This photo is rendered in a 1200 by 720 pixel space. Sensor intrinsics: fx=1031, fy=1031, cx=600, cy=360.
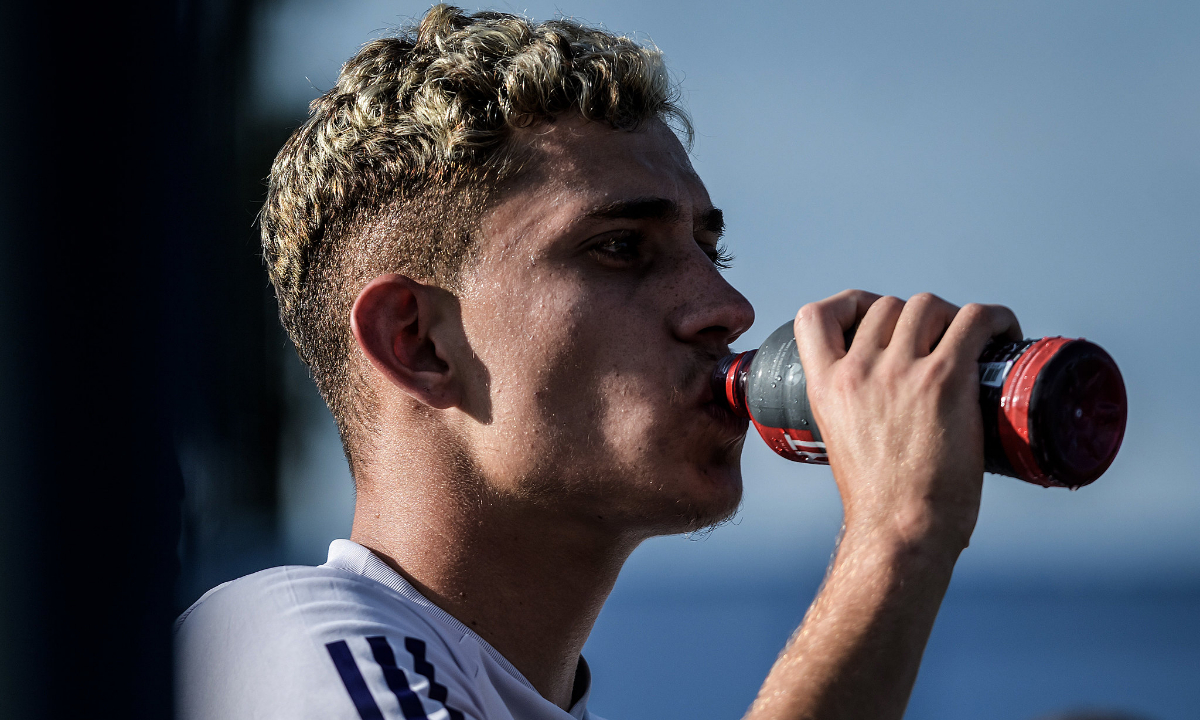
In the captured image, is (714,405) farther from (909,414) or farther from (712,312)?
(909,414)

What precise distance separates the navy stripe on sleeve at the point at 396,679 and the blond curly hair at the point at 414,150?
0.66 m

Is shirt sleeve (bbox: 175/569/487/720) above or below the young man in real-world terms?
below

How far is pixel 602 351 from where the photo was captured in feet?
5.74

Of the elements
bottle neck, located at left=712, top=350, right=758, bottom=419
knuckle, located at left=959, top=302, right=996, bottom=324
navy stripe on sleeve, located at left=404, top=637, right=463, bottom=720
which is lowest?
navy stripe on sleeve, located at left=404, top=637, right=463, bottom=720

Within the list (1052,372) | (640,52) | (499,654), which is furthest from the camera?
(640,52)

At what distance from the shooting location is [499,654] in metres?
1.74

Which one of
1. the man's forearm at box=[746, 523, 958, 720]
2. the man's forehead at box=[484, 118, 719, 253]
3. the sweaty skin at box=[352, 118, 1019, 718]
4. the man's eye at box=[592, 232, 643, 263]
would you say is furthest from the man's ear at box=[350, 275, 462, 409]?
the man's forearm at box=[746, 523, 958, 720]

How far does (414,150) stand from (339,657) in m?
1.00

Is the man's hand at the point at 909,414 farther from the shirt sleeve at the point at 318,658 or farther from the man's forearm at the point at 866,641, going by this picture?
the shirt sleeve at the point at 318,658

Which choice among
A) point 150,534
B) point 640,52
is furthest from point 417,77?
point 150,534

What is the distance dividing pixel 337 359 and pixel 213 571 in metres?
1.40

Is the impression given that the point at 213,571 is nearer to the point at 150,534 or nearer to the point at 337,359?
the point at 150,534

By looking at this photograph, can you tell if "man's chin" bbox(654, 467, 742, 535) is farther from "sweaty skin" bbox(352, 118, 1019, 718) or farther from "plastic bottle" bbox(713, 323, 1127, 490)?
"plastic bottle" bbox(713, 323, 1127, 490)

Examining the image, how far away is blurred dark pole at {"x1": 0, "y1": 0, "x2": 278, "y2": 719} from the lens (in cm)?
46
